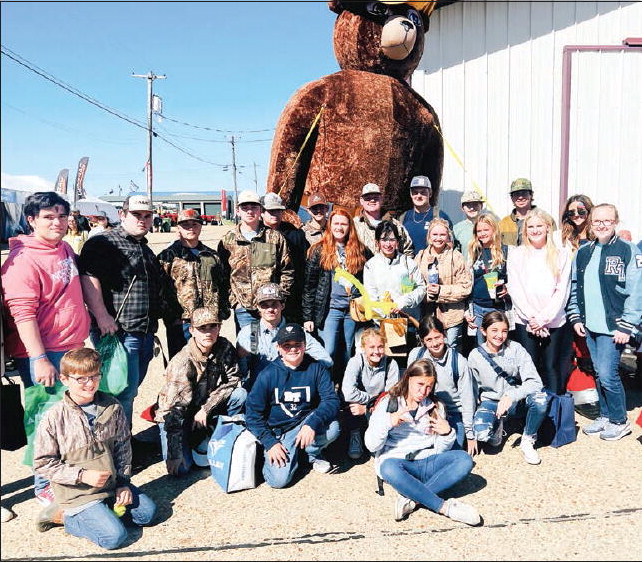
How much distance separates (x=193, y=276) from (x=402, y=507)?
1801mm

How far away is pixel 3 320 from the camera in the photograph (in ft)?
8.72

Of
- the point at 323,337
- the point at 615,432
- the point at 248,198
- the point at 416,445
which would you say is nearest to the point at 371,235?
the point at 323,337

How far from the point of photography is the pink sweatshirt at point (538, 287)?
358cm

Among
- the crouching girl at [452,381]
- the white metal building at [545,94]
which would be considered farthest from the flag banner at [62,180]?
the crouching girl at [452,381]

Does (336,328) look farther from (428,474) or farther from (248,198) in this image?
(428,474)

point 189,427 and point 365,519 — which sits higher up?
point 189,427

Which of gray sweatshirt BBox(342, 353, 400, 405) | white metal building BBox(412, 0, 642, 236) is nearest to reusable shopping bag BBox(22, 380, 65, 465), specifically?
gray sweatshirt BBox(342, 353, 400, 405)

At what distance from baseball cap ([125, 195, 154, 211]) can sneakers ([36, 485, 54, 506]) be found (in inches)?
59.1

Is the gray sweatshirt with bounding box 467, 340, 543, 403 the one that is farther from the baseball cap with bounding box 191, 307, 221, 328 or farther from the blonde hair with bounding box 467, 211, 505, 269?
the baseball cap with bounding box 191, 307, 221, 328

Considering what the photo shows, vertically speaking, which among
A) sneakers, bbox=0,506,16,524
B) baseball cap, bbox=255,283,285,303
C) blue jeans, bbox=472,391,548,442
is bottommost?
sneakers, bbox=0,506,16,524

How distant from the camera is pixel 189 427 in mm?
3238

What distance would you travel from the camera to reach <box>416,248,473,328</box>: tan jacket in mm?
3664

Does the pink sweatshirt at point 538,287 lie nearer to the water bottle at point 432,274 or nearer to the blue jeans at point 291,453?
the water bottle at point 432,274

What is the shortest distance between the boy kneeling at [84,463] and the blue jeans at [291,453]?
2.11ft
